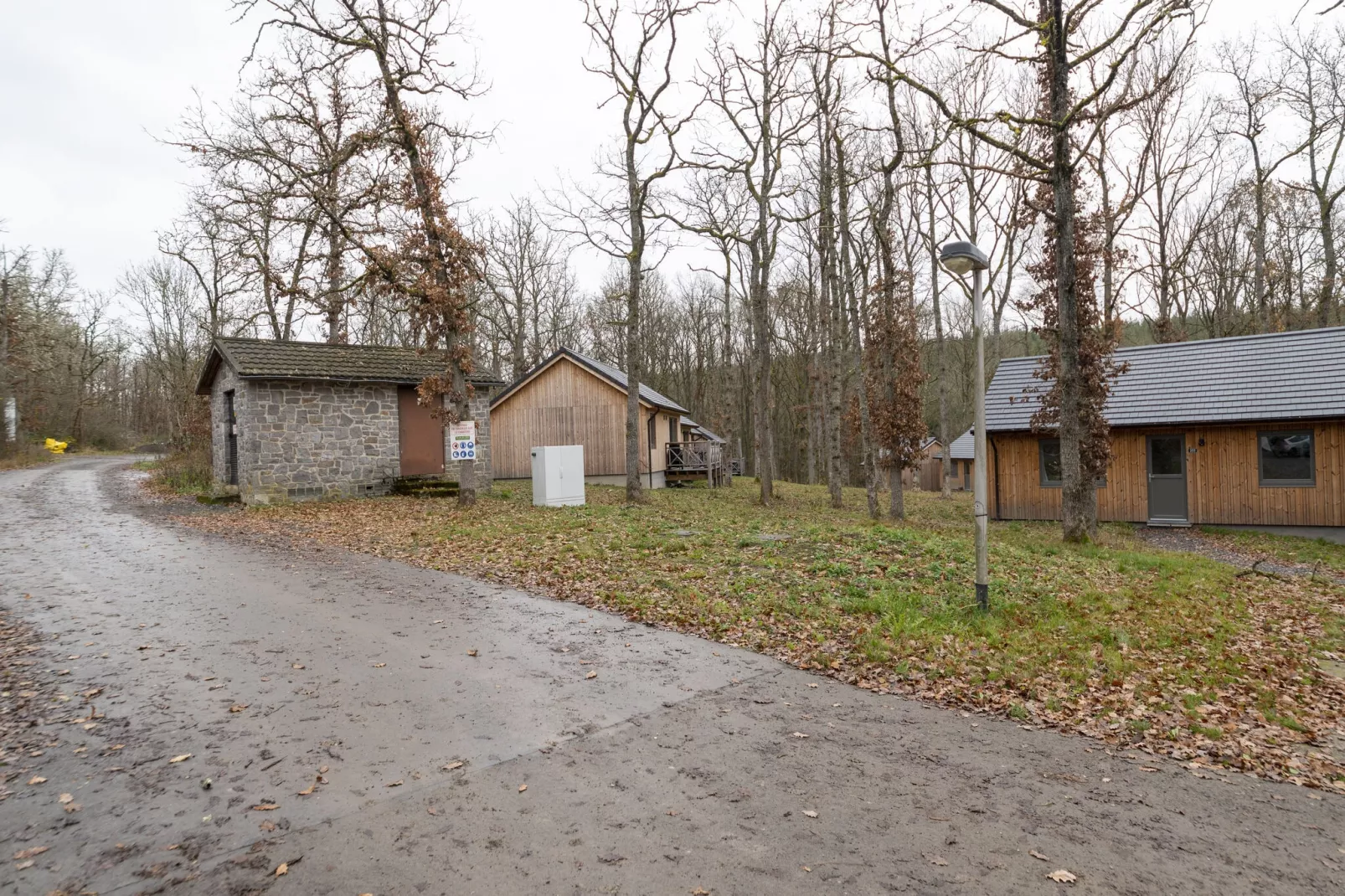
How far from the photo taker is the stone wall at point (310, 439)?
55.0 feet

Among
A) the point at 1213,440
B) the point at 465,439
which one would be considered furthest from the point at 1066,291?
the point at 465,439

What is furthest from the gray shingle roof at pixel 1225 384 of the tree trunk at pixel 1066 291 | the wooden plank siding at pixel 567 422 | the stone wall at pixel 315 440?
the stone wall at pixel 315 440

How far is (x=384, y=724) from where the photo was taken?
4.67 metres

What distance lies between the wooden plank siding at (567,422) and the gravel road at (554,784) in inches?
774

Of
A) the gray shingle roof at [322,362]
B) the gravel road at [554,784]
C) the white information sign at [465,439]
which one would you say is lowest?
the gravel road at [554,784]

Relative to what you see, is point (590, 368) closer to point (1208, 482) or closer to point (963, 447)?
point (1208, 482)

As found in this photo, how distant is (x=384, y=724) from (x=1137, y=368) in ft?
72.3

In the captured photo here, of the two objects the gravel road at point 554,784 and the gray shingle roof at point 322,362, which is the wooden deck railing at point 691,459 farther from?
the gravel road at point 554,784

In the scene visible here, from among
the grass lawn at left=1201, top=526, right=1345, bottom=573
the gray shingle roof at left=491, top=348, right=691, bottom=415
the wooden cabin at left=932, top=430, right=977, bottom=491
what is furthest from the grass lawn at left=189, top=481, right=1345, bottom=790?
the wooden cabin at left=932, top=430, right=977, bottom=491

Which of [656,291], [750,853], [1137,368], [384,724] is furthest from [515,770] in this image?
[656,291]

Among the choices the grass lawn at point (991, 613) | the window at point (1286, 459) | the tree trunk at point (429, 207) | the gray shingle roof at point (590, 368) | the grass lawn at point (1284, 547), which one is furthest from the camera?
the gray shingle roof at point (590, 368)

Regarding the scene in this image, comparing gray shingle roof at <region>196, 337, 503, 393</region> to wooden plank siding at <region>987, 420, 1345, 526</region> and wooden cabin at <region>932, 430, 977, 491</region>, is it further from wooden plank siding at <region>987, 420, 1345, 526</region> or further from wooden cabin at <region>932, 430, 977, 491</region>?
wooden cabin at <region>932, 430, 977, 491</region>

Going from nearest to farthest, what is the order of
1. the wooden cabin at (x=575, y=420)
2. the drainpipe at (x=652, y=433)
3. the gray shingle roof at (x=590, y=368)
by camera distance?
the gray shingle roof at (x=590, y=368)
the wooden cabin at (x=575, y=420)
the drainpipe at (x=652, y=433)

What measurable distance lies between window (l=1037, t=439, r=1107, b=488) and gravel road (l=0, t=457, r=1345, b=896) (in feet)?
54.6
